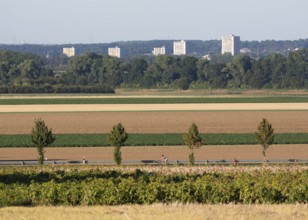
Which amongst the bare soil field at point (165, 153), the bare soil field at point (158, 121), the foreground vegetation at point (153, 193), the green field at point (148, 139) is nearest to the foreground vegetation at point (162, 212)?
the foreground vegetation at point (153, 193)

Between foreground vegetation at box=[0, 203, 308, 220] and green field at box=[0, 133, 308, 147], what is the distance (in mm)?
39051

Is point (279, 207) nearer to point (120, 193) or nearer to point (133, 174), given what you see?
point (120, 193)

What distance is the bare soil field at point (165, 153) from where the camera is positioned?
61.2 metres

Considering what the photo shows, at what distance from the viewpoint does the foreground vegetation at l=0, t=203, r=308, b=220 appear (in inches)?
1101

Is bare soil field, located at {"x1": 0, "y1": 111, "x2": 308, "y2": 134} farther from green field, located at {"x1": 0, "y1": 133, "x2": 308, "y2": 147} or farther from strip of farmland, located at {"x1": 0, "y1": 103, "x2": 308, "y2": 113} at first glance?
strip of farmland, located at {"x1": 0, "y1": 103, "x2": 308, "y2": 113}

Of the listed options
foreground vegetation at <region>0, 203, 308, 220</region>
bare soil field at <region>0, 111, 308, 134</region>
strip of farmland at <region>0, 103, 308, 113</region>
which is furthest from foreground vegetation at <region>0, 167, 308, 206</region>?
strip of farmland at <region>0, 103, 308, 113</region>

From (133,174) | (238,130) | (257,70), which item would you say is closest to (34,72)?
(257,70)

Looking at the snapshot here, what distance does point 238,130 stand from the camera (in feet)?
265

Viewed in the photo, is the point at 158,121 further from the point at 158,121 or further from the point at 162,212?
the point at 162,212

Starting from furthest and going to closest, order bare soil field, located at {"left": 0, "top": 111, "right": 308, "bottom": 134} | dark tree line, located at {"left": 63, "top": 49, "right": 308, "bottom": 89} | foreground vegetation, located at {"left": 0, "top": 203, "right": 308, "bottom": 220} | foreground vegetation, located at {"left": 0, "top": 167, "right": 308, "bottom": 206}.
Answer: dark tree line, located at {"left": 63, "top": 49, "right": 308, "bottom": 89}, bare soil field, located at {"left": 0, "top": 111, "right": 308, "bottom": 134}, foreground vegetation, located at {"left": 0, "top": 167, "right": 308, "bottom": 206}, foreground vegetation, located at {"left": 0, "top": 203, "right": 308, "bottom": 220}

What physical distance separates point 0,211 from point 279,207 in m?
8.74

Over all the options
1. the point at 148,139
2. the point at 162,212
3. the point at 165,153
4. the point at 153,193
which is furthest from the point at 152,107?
the point at 162,212

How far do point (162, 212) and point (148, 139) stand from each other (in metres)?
44.4

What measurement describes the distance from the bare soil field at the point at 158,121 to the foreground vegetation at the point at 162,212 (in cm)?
4975
